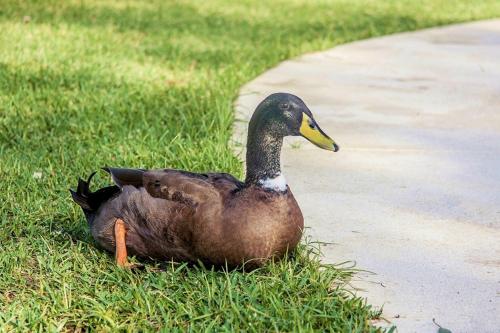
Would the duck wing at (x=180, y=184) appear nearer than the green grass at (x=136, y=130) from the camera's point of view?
No

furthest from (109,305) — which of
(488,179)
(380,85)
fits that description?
(380,85)

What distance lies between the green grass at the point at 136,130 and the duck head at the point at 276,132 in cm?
37

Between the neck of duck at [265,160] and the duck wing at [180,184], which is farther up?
the neck of duck at [265,160]

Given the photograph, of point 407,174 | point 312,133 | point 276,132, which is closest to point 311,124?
point 312,133

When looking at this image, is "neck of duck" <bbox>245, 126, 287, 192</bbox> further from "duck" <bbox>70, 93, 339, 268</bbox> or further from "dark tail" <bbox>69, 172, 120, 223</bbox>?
"dark tail" <bbox>69, 172, 120, 223</bbox>

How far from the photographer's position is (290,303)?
10.9ft

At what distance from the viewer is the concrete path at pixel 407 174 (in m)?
3.55

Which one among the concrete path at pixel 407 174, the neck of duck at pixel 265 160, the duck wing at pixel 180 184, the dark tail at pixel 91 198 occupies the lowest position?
the concrete path at pixel 407 174

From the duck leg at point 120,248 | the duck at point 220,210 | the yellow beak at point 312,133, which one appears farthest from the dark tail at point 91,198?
the yellow beak at point 312,133

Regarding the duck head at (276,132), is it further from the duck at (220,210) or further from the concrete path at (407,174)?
the concrete path at (407,174)

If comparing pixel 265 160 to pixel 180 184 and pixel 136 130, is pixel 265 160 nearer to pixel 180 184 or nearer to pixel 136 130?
pixel 180 184

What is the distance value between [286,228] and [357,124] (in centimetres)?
256

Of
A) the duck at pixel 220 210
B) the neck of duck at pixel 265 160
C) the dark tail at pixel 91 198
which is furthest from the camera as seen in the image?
the dark tail at pixel 91 198

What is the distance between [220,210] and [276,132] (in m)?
0.40
